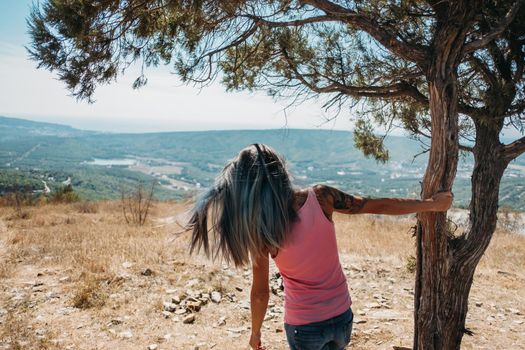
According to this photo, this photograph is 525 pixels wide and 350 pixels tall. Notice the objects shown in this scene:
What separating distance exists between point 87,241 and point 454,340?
24.1 feet

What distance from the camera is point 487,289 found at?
21.5 ft

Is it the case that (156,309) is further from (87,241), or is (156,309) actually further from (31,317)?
(87,241)

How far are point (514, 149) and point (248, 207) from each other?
2.95m

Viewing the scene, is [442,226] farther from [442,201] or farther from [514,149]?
[514,149]

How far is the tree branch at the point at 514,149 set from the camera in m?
3.51

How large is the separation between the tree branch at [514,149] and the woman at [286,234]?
219 cm

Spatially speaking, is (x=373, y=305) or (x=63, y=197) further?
(x=63, y=197)

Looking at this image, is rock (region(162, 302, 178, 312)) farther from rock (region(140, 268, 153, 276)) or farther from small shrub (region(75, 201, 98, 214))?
small shrub (region(75, 201, 98, 214))

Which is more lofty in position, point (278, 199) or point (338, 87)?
point (338, 87)

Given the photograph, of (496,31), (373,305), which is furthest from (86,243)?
(496,31)

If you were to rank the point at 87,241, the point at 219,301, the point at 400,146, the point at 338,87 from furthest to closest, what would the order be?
the point at 400,146, the point at 87,241, the point at 219,301, the point at 338,87

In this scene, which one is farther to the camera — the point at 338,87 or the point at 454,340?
the point at 338,87

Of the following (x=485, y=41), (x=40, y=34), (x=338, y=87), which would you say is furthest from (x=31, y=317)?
(x=485, y=41)

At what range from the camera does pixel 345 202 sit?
197 centimetres
